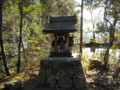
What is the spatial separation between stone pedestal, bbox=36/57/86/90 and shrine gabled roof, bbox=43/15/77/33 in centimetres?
117

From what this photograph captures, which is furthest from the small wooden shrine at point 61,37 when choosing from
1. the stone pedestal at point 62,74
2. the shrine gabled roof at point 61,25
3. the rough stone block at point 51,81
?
the rough stone block at point 51,81

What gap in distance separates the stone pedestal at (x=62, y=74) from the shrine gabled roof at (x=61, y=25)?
117cm

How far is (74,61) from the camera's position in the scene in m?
5.24

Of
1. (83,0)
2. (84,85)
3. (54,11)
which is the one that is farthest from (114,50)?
(54,11)

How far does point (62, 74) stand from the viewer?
5.26 metres

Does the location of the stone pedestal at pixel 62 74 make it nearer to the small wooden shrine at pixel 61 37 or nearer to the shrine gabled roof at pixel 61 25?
the small wooden shrine at pixel 61 37

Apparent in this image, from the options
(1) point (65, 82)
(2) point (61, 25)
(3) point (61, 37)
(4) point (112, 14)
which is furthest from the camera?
(4) point (112, 14)

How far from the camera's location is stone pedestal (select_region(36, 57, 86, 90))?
5.16 metres

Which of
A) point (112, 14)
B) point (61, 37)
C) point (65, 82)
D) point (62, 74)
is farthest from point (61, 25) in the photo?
point (112, 14)

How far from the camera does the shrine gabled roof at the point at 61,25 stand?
5.32 meters

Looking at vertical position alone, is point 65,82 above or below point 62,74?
below

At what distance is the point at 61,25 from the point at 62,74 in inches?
79.4

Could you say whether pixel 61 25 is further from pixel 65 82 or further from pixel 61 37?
pixel 65 82

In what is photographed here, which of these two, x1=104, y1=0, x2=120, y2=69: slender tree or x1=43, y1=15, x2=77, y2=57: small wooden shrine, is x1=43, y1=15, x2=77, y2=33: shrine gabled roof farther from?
x1=104, y1=0, x2=120, y2=69: slender tree
